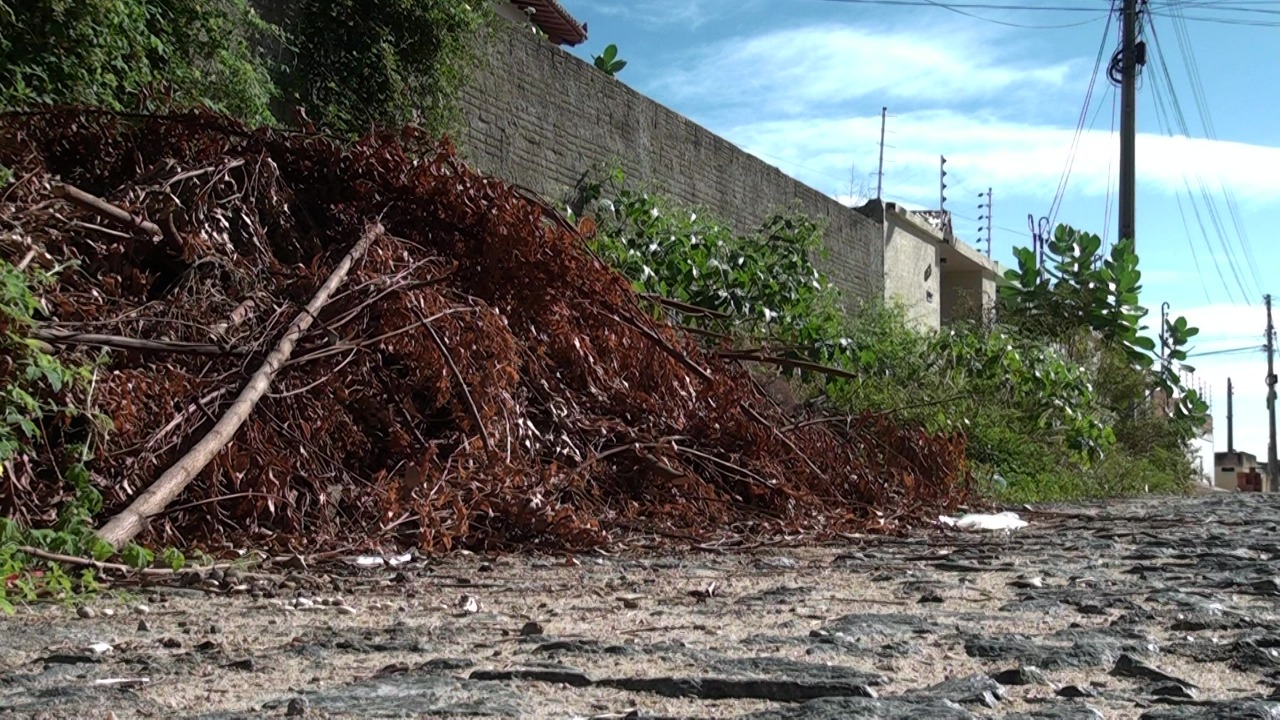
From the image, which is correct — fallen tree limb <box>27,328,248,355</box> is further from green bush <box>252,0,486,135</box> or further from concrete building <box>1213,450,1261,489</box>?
concrete building <box>1213,450,1261,489</box>

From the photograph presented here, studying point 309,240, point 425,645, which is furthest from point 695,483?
point 425,645

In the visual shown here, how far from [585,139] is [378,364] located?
6.68 m

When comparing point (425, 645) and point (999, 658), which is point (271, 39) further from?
point (999, 658)

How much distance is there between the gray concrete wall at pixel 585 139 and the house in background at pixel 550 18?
11.8ft

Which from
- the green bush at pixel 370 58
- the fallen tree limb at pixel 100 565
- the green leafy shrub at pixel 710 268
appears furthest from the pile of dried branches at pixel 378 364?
the green leafy shrub at pixel 710 268

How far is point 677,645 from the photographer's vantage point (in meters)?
2.54

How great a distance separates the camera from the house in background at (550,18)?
52.6 ft

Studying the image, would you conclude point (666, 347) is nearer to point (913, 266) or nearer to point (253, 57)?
point (253, 57)

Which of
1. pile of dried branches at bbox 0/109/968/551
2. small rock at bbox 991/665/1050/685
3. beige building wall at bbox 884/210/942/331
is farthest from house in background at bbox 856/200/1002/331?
small rock at bbox 991/665/1050/685

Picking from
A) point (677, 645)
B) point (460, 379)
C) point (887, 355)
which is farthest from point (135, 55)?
point (887, 355)

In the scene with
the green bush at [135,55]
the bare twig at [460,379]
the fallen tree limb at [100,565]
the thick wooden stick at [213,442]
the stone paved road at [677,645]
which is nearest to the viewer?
the stone paved road at [677,645]

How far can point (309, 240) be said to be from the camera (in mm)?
5324

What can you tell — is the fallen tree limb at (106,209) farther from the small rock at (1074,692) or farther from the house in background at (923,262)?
the house in background at (923,262)

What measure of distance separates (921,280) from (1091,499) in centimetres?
1191
